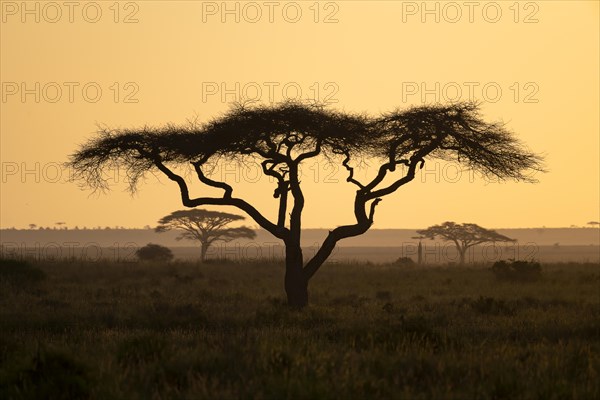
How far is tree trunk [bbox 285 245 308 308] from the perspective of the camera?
28.4m

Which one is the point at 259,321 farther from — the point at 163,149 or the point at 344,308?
the point at 163,149

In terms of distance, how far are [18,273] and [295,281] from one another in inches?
546

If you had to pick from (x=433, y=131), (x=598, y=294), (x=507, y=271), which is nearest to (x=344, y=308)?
(x=433, y=131)

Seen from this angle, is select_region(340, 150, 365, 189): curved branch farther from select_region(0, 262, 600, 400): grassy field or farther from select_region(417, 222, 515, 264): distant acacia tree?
select_region(417, 222, 515, 264): distant acacia tree

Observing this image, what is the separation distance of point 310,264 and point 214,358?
16.9 meters

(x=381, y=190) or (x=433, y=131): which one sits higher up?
(x=433, y=131)

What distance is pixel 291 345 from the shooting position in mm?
14188

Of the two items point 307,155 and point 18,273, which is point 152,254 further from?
point 307,155

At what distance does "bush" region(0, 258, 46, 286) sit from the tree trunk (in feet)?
39.4

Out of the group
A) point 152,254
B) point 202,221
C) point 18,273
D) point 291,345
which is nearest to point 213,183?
point 18,273

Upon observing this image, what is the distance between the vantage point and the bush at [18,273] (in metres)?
35.4

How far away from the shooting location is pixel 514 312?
24.4 m

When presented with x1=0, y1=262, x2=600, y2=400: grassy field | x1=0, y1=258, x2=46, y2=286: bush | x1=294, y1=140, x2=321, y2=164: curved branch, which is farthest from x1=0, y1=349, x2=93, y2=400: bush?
x1=0, y1=258, x2=46, y2=286: bush

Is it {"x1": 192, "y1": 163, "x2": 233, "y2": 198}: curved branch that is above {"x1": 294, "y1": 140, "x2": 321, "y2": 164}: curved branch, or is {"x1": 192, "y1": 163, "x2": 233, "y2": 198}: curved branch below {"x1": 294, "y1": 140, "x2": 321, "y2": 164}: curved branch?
below
